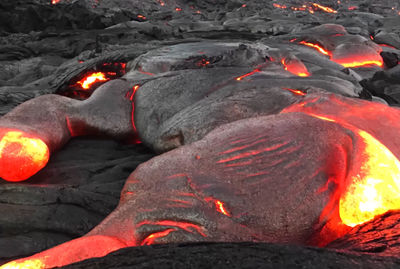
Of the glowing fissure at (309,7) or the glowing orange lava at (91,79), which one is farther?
the glowing fissure at (309,7)

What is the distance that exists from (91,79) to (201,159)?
2171 mm

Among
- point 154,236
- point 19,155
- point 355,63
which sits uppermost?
point 154,236

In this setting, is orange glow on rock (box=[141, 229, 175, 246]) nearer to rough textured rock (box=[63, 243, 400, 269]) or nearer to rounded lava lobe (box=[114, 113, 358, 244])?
rounded lava lobe (box=[114, 113, 358, 244])

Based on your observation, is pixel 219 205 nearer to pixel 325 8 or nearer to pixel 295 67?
pixel 295 67

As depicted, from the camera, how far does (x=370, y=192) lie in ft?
4.25

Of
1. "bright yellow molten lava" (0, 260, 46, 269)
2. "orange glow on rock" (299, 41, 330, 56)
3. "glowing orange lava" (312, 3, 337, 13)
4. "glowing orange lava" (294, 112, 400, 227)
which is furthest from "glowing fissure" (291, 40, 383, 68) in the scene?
"glowing orange lava" (312, 3, 337, 13)

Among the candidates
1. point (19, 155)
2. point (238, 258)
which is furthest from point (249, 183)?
point (19, 155)

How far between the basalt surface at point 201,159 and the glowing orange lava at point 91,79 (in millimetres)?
17

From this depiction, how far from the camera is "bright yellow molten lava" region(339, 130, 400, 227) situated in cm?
129

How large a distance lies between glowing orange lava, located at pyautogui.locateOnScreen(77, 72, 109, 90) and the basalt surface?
0.02 meters

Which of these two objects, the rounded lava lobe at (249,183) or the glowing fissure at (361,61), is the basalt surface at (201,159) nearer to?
the rounded lava lobe at (249,183)

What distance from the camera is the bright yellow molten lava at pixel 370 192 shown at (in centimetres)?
129

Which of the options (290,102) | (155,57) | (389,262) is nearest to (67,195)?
(290,102)

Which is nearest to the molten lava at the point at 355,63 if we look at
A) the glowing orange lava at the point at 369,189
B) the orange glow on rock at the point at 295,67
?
the orange glow on rock at the point at 295,67
